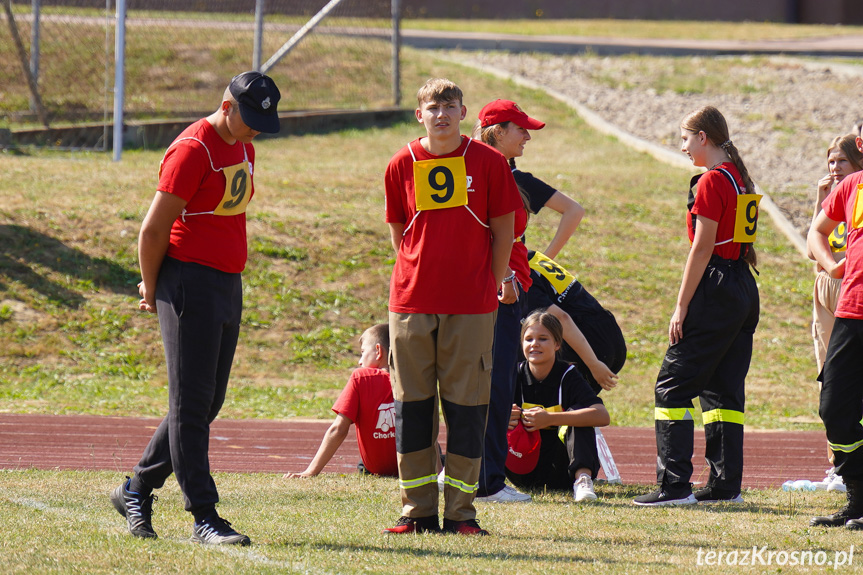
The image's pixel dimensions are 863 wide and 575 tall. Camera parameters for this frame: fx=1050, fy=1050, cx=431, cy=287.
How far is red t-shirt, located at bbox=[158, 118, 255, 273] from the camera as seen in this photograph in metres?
4.50

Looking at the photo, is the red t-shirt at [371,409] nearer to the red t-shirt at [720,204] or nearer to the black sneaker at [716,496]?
the black sneaker at [716,496]

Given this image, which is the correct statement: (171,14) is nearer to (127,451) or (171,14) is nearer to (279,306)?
(279,306)

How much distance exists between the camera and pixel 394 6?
20453mm

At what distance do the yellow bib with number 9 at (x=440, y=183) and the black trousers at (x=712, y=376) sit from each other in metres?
1.82

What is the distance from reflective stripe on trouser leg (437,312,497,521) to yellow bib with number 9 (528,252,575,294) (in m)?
2.08

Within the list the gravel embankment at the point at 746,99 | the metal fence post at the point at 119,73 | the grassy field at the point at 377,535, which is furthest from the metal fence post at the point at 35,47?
the grassy field at the point at 377,535

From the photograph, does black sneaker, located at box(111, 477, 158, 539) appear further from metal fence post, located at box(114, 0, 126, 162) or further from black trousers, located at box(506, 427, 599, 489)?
metal fence post, located at box(114, 0, 126, 162)

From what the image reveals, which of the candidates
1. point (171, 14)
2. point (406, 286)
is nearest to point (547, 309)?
point (406, 286)

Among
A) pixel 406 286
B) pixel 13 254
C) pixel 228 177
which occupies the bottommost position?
pixel 13 254

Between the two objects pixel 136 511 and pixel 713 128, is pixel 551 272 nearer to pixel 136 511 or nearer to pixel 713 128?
pixel 713 128

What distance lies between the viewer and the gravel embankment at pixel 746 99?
58.2 ft

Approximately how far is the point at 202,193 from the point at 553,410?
2874 millimetres

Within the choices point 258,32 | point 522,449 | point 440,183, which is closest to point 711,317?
point 522,449

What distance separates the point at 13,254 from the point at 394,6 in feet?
36.0
